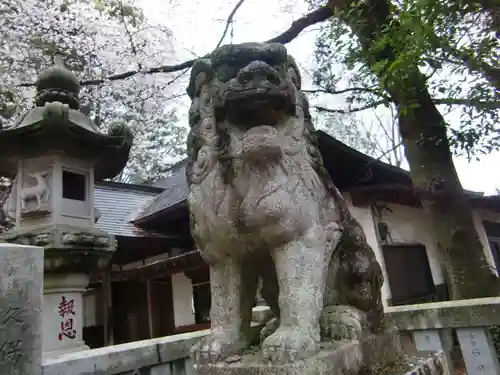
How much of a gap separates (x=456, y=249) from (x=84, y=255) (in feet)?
14.2

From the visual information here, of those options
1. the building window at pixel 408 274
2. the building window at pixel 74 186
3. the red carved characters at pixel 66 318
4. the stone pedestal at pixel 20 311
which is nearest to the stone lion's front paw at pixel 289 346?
the stone pedestal at pixel 20 311

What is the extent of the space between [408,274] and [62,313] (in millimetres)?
6255

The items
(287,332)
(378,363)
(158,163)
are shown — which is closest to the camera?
(287,332)

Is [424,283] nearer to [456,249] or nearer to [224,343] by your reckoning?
[456,249]

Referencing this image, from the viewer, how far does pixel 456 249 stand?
4.90m

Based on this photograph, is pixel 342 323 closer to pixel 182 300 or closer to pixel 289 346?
pixel 289 346

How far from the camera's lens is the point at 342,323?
1837mm

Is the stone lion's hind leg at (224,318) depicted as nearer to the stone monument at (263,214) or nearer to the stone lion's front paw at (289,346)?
the stone monument at (263,214)

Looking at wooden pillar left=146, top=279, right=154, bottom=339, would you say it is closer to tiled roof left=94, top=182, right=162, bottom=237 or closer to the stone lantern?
tiled roof left=94, top=182, right=162, bottom=237

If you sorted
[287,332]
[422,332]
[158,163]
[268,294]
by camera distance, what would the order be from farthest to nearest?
[158,163] → [422,332] → [268,294] → [287,332]

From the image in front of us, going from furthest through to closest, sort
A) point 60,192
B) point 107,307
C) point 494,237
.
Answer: point 494,237, point 107,307, point 60,192

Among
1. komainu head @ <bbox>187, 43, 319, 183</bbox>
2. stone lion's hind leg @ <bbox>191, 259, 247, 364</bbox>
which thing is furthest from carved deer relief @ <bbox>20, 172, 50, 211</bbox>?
stone lion's hind leg @ <bbox>191, 259, 247, 364</bbox>

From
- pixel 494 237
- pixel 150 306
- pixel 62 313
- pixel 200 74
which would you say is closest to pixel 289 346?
pixel 200 74

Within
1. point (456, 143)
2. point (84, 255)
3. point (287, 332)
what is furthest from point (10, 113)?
point (287, 332)
